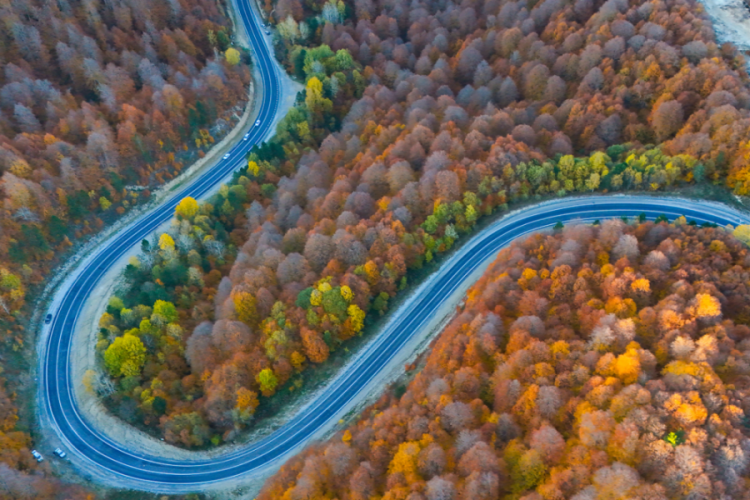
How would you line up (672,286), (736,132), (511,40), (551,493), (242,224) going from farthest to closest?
(511,40) → (242,224) → (736,132) → (672,286) → (551,493)

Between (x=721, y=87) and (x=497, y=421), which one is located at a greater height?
(x=721, y=87)

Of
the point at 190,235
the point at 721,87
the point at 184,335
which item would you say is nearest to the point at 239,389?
the point at 184,335

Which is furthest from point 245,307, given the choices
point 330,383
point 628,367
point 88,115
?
point 88,115

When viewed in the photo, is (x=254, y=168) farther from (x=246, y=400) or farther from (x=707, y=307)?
(x=707, y=307)

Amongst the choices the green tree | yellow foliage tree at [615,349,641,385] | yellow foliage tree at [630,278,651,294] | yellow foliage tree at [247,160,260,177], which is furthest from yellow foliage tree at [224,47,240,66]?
yellow foliage tree at [615,349,641,385]

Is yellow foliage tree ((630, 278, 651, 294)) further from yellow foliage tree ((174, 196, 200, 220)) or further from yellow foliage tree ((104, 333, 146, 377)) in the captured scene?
yellow foliage tree ((174, 196, 200, 220))

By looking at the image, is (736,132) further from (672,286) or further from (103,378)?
(103,378)
